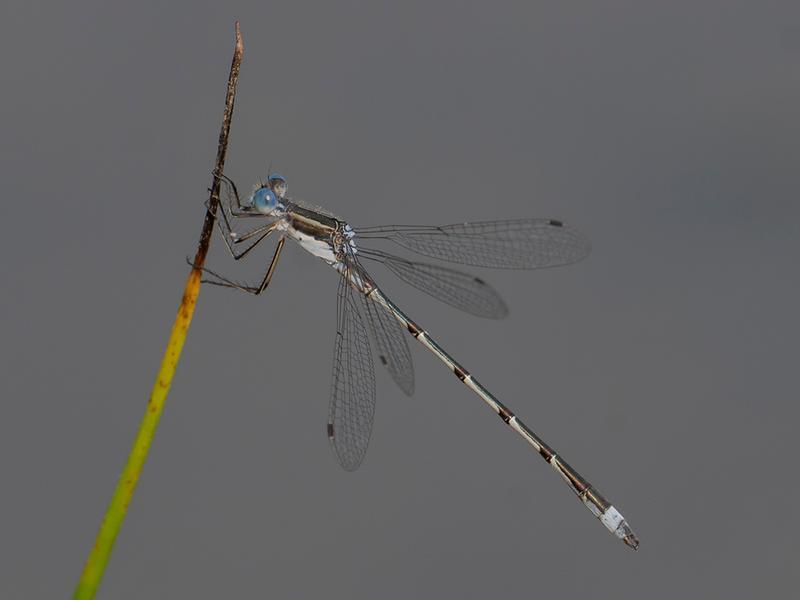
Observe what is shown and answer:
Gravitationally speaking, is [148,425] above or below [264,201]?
below

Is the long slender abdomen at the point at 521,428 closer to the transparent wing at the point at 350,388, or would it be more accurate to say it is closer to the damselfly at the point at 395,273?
the damselfly at the point at 395,273

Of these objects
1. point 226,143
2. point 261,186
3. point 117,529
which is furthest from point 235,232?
point 117,529

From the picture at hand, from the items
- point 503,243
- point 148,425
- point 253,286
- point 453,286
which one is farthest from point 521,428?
point 148,425

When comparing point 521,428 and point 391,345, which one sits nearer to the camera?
point 391,345

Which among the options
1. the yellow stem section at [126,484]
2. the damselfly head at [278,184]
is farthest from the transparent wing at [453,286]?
A: the yellow stem section at [126,484]

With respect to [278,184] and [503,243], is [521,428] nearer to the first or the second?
[503,243]

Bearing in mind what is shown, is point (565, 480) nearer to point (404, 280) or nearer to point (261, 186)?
point (404, 280)

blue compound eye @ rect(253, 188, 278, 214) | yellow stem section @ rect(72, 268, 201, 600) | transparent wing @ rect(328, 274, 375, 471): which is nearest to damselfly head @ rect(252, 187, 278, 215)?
blue compound eye @ rect(253, 188, 278, 214)
